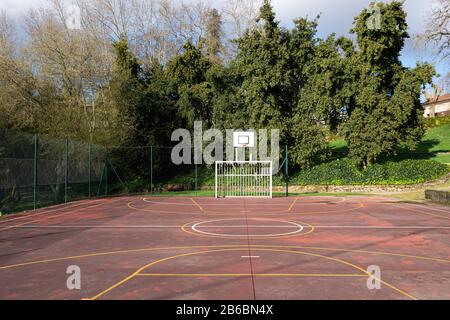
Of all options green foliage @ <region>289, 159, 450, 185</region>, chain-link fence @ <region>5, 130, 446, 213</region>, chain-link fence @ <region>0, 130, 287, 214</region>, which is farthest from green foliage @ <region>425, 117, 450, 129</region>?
chain-link fence @ <region>0, 130, 287, 214</region>

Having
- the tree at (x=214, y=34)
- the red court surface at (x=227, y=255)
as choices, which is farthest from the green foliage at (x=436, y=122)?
the red court surface at (x=227, y=255)

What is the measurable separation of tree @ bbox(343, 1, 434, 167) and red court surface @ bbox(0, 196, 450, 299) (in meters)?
10.7

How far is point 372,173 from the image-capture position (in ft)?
80.2

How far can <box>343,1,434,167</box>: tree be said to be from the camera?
23516 millimetres

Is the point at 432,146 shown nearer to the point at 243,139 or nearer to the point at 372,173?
the point at 372,173

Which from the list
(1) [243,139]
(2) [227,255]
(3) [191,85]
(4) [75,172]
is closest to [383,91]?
(1) [243,139]

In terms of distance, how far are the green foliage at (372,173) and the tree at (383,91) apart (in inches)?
33.9

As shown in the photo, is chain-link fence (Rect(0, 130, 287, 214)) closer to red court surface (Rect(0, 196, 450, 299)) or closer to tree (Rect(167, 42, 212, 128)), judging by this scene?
red court surface (Rect(0, 196, 450, 299))

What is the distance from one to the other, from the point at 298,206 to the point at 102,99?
16444 mm

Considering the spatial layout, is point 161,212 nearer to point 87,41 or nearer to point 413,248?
point 413,248

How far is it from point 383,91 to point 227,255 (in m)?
20.7

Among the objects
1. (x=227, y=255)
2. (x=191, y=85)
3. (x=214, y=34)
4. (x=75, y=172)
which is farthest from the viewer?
(x=214, y=34)

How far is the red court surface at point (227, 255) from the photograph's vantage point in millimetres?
5418
